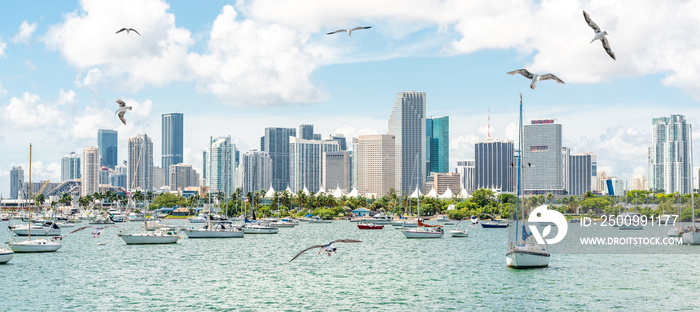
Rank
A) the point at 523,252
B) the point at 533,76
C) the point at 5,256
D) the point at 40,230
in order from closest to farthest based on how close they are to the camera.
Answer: the point at 533,76, the point at 523,252, the point at 5,256, the point at 40,230

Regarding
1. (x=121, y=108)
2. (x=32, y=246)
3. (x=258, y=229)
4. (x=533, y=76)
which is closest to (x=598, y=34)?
(x=533, y=76)

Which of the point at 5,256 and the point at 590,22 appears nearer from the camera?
the point at 590,22

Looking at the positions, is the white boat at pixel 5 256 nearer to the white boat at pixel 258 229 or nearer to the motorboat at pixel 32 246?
the motorboat at pixel 32 246

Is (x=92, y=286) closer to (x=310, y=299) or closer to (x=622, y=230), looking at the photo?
(x=310, y=299)

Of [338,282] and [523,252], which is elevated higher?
[523,252]

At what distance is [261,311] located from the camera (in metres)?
52.9

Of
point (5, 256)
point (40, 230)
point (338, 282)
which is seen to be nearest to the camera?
point (338, 282)

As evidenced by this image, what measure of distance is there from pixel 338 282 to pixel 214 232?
6348 centimetres

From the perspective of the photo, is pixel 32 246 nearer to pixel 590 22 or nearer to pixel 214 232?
pixel 214 232

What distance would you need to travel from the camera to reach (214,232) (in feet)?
423

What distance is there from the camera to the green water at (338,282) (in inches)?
2216

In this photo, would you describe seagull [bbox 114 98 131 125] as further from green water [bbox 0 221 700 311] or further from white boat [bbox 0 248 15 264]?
white boat [bbox 0 248 15 264]

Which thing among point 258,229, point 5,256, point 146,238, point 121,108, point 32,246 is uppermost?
point 121,108

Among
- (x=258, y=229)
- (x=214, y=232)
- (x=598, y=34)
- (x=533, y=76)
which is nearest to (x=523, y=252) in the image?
(x=533, y=76)
